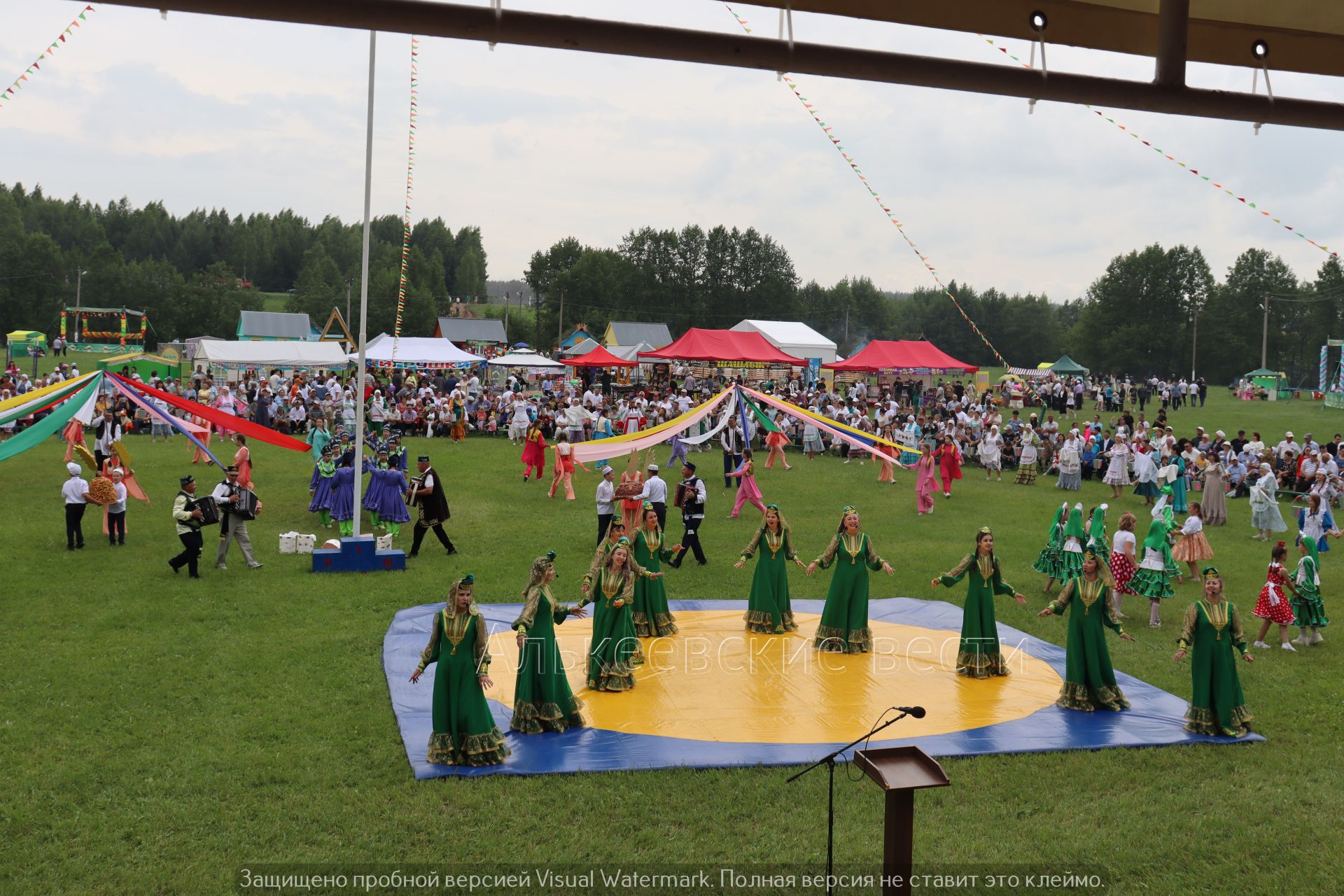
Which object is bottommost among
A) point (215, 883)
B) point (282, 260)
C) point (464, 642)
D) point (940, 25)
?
point (215, 883)

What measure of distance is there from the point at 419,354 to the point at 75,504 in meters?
20.0

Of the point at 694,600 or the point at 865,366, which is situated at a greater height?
the point at 865,366

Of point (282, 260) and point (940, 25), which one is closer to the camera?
point (940, 25)

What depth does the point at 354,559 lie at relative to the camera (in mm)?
14336

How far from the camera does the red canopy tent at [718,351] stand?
3384cm

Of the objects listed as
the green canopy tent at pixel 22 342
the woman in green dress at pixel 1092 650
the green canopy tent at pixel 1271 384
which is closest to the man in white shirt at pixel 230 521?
the woman in green dress at pixel 1092 650

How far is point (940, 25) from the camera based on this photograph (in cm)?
464

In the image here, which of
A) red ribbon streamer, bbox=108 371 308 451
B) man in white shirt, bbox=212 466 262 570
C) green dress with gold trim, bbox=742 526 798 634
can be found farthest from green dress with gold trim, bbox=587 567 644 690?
man in white shirt, bbox=212 466 262 570

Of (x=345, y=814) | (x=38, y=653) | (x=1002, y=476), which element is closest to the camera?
(x=345, y=814)

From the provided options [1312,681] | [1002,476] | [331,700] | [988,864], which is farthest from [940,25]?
[1002,476]

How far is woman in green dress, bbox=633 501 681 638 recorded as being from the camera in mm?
11727

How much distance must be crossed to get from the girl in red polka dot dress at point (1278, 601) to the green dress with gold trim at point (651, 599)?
7042 millimetres

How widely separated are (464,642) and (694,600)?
6.03m

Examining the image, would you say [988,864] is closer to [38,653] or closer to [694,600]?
[694,600]
